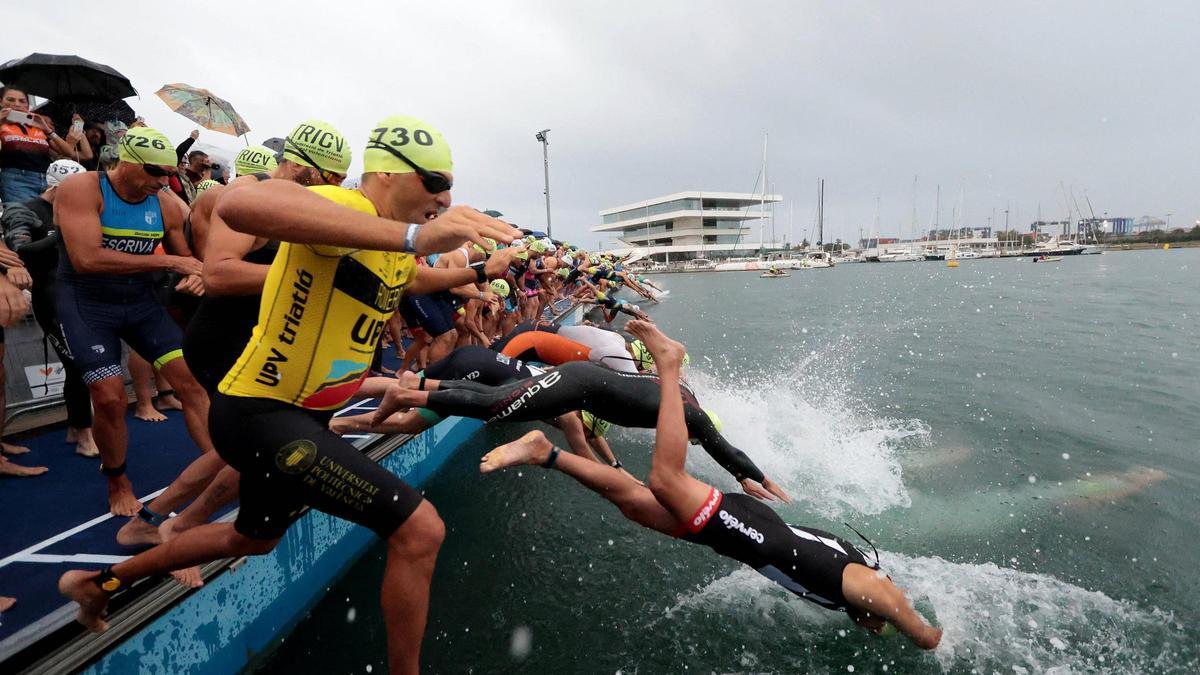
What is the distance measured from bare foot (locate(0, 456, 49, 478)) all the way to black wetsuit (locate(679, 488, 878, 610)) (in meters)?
5.00

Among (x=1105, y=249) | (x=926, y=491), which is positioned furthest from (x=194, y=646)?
(x=1105, y=249)

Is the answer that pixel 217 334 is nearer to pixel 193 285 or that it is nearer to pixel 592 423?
pixel 193 285

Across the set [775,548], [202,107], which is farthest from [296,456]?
[202,107]

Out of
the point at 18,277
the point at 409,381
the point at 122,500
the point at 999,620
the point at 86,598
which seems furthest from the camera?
the point at 999,620

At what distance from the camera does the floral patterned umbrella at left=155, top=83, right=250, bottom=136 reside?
7.92 metres

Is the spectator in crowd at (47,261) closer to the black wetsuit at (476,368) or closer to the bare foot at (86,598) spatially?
the bare foot at (86,598)

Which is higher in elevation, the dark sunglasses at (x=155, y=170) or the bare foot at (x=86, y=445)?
the dark sunglasses at (x=155, y=170)

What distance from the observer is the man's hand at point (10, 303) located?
2490mm

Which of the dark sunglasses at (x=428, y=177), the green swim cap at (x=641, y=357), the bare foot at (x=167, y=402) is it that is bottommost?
the bare foot at (x=167, y=402)

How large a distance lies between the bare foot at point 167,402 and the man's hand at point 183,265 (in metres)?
3.47

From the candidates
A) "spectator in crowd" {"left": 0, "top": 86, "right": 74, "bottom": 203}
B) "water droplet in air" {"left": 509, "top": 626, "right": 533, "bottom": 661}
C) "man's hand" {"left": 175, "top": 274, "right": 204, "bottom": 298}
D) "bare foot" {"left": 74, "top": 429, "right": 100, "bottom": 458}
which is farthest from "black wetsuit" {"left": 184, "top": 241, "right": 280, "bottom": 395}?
"spectator in crowd" {"left": 0, "top": 86, "right": 74, "bottom": 203}

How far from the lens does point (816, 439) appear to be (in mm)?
8234

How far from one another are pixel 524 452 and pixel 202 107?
8422 millimetres

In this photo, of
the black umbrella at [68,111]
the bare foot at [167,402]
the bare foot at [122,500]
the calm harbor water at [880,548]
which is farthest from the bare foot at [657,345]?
the black umbrella at [68,111]
